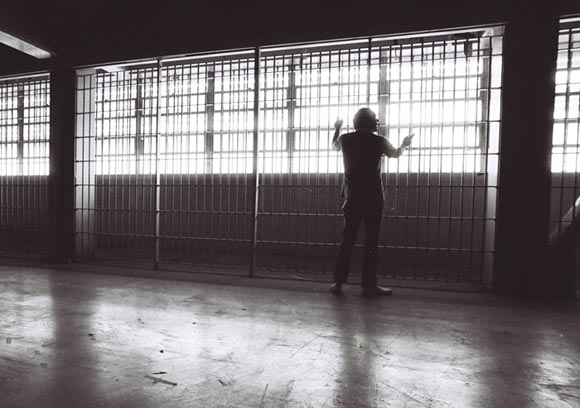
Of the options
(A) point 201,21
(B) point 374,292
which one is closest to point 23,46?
(A) point 201,21

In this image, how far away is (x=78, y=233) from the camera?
502 centimetres

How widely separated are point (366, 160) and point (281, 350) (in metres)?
1.87

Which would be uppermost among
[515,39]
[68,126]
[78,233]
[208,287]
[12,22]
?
[12,22]

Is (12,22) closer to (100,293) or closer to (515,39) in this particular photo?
(100,293)

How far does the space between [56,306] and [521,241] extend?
3.76 m

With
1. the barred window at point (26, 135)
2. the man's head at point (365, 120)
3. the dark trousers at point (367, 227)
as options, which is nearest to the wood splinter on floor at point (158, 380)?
the dark trousers at point (367, 227)

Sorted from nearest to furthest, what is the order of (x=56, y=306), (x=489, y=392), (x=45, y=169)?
(x=489, y=392) < (x=56, y=306) < (x=45, y=169)

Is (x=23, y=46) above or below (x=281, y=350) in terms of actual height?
above

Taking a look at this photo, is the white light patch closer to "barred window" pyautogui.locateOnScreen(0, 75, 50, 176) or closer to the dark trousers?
"barred window" pyautogui.locateOnScreen(0, 75, 50, 176)

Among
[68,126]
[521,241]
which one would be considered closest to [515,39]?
[521,241]

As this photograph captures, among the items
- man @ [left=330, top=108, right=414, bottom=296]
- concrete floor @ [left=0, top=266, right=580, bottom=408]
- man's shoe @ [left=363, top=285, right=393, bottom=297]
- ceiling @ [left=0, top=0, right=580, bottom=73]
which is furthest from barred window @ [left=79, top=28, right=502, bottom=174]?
concrete floor @ [left=0, top=266, right=580, bottom=408]

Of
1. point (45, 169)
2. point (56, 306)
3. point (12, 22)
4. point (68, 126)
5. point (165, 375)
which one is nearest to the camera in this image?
point (165, 375)

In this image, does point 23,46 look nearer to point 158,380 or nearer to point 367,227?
point 367,227

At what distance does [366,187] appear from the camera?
11.1ft
